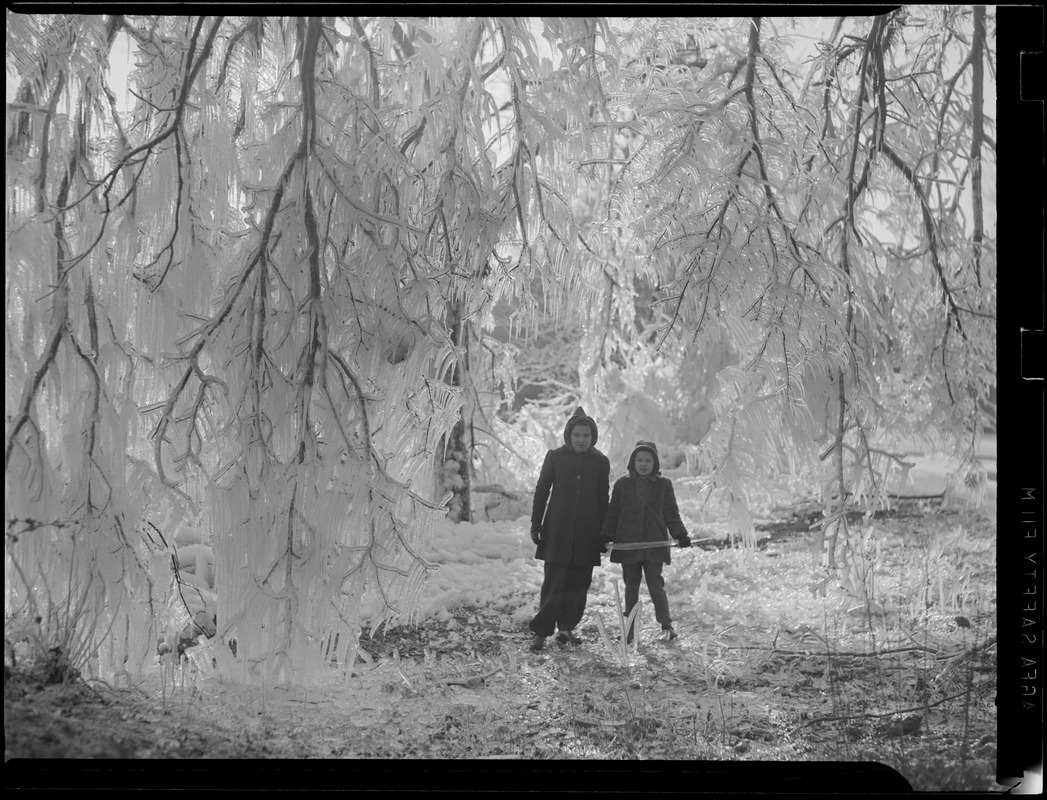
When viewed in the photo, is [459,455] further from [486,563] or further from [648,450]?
[648,450]

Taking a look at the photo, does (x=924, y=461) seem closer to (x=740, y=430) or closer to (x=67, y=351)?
(x=740, y=430)

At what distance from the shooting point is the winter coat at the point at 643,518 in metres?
2.03

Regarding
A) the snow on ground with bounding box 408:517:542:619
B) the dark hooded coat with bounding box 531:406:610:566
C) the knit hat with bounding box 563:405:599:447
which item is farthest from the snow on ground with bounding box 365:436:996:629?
the knit hat with bounding box 563:405:599:447

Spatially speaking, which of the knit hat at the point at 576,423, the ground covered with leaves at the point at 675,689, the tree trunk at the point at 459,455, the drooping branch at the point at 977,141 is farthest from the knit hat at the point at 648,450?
the drooping branch at the point at 977,141

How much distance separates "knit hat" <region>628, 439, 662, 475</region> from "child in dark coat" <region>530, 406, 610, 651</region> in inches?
2.7

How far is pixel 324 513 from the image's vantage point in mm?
1791

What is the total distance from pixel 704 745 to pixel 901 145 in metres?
1.70

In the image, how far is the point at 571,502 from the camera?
205 centimetres

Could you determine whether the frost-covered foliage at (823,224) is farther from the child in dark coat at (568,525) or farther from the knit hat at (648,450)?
the child in dark coat at (568,525)

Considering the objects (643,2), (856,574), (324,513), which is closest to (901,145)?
(643,2)

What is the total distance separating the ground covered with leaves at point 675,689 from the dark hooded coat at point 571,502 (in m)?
0.14

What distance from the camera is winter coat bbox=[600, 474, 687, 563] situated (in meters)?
2.03

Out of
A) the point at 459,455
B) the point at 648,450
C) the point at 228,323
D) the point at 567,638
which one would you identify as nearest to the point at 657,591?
the point at 567,638

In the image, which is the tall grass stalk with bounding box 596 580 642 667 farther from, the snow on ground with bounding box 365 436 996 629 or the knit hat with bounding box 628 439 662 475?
the knit hat with bounding box 628 439 662 475
